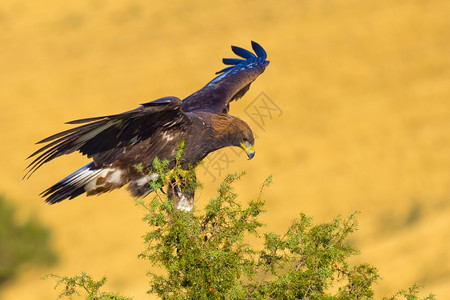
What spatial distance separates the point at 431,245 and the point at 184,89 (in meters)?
12.5

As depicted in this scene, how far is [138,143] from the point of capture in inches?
247

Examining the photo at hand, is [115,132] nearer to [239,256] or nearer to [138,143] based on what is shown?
[138,143]

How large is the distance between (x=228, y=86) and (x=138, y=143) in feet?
7.07

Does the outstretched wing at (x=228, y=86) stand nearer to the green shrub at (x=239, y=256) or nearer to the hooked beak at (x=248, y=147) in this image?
the hooked beak at (x=248, y=147)

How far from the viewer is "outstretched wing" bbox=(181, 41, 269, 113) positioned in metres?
7.55

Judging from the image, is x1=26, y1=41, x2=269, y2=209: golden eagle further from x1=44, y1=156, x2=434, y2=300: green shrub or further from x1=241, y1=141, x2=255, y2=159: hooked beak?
x1=44, y1=156, x2=434, y2=300: green shrub

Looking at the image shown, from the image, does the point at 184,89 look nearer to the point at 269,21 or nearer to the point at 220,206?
the point at 269,21

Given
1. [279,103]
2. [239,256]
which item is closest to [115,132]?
[239,256]

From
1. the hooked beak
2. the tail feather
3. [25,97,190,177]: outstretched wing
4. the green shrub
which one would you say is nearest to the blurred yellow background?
the hooked beak

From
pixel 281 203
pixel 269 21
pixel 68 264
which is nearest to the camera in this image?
pixel 68 264

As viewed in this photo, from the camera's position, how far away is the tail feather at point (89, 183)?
20.8 ft

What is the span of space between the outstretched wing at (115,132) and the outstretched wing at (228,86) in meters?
1.19

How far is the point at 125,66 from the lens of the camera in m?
29.2

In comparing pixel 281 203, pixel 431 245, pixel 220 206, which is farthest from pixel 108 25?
pixel 220 206
